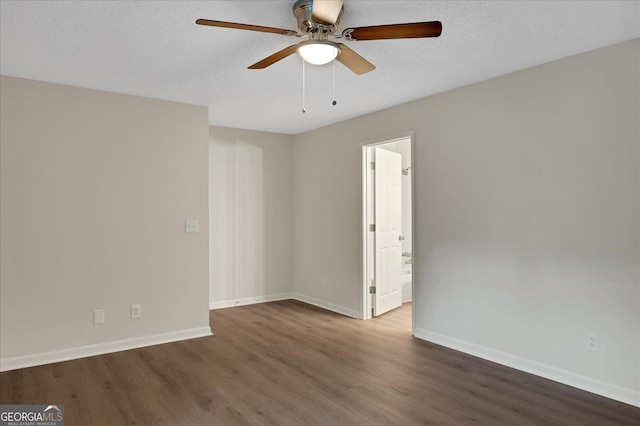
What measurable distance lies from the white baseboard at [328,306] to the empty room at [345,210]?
6cm

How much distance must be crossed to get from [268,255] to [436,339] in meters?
2.83

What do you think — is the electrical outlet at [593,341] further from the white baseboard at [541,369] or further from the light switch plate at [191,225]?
the light switch plate at [191,225]

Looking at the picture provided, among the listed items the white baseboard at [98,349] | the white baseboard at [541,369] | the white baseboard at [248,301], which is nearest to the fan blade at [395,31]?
the white baseboard at [541,369]

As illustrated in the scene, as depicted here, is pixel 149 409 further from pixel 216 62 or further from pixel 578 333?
pixel 578 333

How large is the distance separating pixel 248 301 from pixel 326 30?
431 centimetres

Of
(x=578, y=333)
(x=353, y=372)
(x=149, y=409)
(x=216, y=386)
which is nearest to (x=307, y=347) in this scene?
(x=353, y=372)

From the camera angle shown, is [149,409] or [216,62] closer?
[149,409]

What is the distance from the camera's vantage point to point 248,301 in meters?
5.81

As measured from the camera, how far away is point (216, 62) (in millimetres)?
3160

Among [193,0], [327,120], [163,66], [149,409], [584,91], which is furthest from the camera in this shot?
[327,120]

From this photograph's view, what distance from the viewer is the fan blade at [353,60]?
94.6 inches

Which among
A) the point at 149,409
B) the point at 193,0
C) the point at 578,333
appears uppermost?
the point at 193,0

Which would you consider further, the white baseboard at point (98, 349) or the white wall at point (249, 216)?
the white wall at point (249, 216)

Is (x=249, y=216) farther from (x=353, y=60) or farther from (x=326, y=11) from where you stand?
(x=326, y=11)
